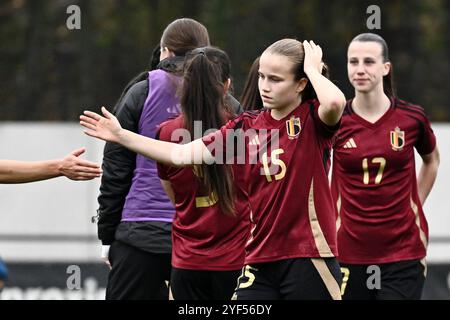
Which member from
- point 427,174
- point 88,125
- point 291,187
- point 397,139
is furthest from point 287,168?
point 427,174

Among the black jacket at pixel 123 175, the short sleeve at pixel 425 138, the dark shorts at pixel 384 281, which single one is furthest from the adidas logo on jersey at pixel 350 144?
the black jacket at pixel 123 175

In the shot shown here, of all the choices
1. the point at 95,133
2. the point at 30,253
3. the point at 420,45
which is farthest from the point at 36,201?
the point at 95,133

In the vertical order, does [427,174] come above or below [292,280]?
above

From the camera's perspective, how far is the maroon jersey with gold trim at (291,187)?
525 cm

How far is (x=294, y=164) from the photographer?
5.29 metres

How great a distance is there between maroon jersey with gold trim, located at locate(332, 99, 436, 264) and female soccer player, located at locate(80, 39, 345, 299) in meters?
1.43

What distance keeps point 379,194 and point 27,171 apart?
Result: 2.21 metres

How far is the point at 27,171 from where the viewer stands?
5562 millimetres

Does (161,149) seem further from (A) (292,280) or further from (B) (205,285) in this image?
(B) (205,285)

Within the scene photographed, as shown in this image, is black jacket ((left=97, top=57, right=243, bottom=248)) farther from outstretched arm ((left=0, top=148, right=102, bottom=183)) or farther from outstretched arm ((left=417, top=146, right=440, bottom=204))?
outstretched arm ((left=417, top=146, right=440, bottom=204))

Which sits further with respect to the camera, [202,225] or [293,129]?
[202,225]

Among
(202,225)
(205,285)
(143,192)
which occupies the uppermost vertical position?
(143,192)

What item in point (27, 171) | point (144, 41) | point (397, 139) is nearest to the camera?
point (27, 171)

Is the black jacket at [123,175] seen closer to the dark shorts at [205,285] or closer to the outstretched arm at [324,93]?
the dark shorts at [205,285]
